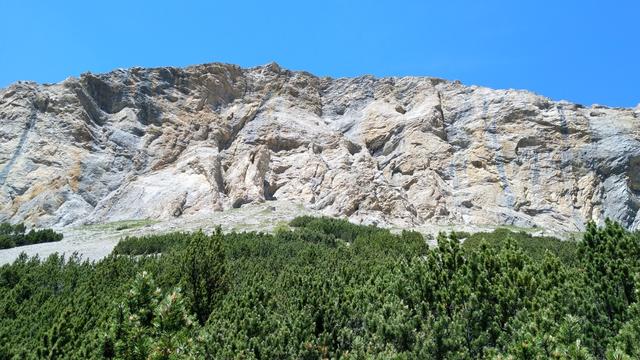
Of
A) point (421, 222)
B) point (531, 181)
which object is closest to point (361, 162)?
point (421, 222)

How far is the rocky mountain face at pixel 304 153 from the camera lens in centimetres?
5566

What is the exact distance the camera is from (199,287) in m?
17.7

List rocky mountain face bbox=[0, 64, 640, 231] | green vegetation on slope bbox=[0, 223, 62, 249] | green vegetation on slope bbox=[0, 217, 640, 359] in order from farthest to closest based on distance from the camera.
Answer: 1. rocky mountain face bbox=[0, 64, 640, 231]
2. green vegetation on slope bbox=[0, 223, 62, 249]
3. green vegetation on slope bbox=[0, 217, 640, 359]

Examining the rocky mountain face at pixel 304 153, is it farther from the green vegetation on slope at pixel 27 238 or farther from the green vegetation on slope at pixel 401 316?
the green vegetation on slope at pixel 401 316

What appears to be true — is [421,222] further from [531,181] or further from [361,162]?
[531,181]

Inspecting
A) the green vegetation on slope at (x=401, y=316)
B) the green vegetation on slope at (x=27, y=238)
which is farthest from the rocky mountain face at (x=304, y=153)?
the green vegetation on slope at (x=401, y=316)

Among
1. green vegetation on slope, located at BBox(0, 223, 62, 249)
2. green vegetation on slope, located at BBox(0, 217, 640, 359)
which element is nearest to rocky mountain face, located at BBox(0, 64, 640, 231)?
green vegetation on slope, located at BBox(0, 223, 62, 249)

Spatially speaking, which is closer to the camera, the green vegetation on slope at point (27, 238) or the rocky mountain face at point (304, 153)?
the green vegetation on slope at point (27, 238)

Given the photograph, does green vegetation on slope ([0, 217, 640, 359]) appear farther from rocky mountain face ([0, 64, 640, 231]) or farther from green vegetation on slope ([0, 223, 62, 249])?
rocky mountain face ([0, 64, 640, 231])

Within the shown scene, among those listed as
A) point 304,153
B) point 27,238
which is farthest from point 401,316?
point 304,153

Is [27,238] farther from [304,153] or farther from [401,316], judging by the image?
[401,316]

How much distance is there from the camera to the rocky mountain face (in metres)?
55.7

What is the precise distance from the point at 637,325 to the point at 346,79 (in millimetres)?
76610

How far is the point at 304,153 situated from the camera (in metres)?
64.6
